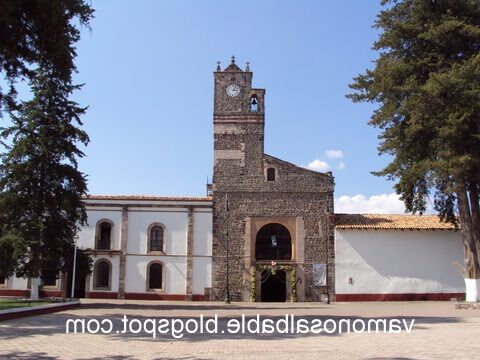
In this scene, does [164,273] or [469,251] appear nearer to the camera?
[469,251]

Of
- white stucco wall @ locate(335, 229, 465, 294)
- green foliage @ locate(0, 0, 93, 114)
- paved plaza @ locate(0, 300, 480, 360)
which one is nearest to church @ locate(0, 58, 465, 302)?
white stucco wall @ locate(335, 229, 465, 294)

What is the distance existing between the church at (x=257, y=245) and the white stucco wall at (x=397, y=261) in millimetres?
65

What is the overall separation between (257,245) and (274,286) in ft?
9.64

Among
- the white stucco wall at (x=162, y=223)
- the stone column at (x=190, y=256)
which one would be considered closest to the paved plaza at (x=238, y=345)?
the stone column at (x=190, y=256)

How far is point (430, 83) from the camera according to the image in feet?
75.6

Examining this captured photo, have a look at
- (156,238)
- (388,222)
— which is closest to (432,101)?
(388,222)

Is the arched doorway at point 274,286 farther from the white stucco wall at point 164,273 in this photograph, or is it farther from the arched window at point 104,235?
the arched window at point 104,235

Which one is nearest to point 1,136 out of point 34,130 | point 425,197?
point 34,130

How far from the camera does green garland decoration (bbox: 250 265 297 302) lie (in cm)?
3366

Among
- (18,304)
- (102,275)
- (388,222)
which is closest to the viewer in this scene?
(18,304)

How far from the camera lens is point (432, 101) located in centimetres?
2367

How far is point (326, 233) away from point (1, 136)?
20.5 metres

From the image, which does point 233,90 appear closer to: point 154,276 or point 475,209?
point 154,276

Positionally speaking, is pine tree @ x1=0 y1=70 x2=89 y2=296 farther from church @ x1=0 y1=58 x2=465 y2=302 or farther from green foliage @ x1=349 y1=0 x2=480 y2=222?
green foliage @ x1=349 y1=0 x2=480 y2=222
